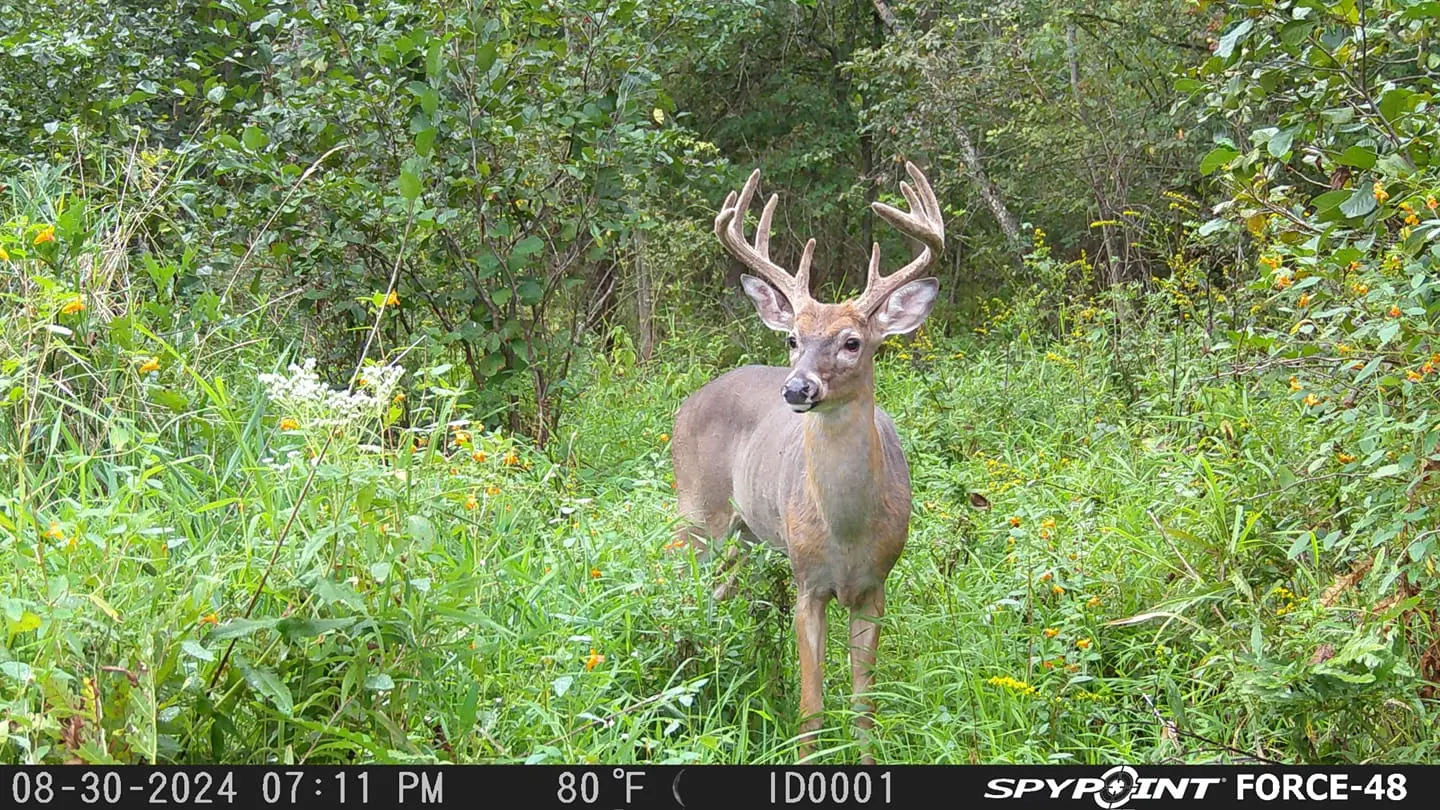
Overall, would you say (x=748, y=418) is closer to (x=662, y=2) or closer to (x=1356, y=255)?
(x=662, y=2)

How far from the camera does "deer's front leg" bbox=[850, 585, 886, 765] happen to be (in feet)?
14.5

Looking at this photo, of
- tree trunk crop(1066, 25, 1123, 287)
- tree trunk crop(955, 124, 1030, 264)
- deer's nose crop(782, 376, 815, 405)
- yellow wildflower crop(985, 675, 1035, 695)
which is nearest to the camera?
yellow wildflower crop(985, 675, 1035, 695)

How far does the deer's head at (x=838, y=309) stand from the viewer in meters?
4.55

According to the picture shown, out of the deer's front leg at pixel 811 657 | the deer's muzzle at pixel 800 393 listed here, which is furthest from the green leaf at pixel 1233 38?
the deer's front leg at pixel 811 657

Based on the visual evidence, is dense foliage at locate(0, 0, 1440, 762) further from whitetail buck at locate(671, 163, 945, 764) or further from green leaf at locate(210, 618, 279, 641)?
whitetail buck at locate(671, 163, 945, 764)

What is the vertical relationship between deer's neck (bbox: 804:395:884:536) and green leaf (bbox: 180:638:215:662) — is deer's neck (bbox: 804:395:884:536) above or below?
above

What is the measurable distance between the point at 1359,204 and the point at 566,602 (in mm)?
2560

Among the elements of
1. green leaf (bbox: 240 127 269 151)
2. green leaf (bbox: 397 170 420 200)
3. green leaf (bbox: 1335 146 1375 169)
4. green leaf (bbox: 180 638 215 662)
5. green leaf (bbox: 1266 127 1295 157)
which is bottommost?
green leaf (bbox: 180 638 215 662)

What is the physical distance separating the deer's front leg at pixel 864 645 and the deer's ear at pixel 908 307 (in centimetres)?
90

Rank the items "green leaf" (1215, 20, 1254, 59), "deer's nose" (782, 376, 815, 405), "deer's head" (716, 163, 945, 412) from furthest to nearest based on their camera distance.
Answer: "deer's head" (716, 163, 945, 412), "deer's nose" (782, 376, 815, 405), "green leaf" (1215, 20, 1254, 59)

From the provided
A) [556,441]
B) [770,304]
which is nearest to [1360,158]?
[770,304]

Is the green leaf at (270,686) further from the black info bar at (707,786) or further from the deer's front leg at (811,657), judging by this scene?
the deer's front leg at (811,657)

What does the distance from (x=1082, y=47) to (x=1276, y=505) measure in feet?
21.7

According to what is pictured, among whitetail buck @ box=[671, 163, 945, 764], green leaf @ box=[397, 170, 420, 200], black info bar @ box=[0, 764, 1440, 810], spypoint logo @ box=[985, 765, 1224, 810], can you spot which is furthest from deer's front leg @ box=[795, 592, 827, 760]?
green leaf @ box=[397, 170, 420, 200]
